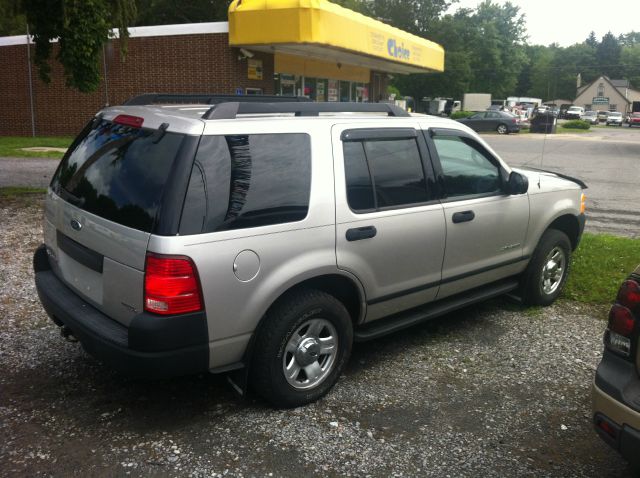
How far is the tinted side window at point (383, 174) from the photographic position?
153 inches

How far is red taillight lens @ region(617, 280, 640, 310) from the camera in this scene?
9.14ft

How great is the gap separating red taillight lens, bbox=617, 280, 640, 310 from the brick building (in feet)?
49.7

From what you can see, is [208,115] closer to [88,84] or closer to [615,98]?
[88,84]

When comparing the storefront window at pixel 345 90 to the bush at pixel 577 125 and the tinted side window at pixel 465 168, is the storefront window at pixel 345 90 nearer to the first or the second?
the tinted side window at pixel 465 168

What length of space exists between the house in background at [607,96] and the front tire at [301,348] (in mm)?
112515

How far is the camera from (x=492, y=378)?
13.9ft

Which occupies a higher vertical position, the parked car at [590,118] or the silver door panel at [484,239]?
the parked car at [590,118]

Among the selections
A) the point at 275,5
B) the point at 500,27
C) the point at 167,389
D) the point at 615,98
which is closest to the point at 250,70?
the point at 275,5

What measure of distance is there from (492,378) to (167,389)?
7.33ft

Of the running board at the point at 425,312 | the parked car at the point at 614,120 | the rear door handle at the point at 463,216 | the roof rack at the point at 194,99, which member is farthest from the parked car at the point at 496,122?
the roof rack at the point at 194,99

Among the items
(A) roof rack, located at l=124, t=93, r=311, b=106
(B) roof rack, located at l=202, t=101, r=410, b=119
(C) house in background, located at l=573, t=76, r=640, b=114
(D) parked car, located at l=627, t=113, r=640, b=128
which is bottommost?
(B) roof rack, located at l=202, t=101, r=410, b=119

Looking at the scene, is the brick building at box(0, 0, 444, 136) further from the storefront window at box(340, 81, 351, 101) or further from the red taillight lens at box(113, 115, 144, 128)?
the red taillight lens at box(113, 115, 144, 128)

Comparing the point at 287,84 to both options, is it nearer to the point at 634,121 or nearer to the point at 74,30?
the point at 74,30

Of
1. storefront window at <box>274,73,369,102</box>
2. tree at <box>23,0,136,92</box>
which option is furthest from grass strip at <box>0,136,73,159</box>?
storefront window at <box>274,73,369,102</box>
